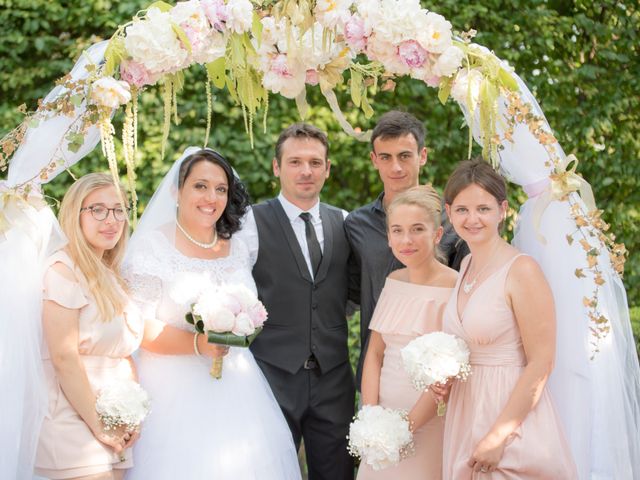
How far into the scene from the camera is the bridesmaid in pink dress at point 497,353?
389 cm

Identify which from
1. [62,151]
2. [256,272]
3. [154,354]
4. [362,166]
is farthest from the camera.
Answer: [362,166]

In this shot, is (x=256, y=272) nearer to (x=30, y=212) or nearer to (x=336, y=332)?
(x=336, y=332)

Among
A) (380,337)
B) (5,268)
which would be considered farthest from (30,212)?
(380,337)

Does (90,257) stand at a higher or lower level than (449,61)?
lower

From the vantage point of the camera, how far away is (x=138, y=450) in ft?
14.3

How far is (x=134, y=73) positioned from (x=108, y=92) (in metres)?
0.20

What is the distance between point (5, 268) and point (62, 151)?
0.58m

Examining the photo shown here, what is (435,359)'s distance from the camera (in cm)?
392

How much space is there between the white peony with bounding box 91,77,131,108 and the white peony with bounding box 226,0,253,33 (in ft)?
1.84

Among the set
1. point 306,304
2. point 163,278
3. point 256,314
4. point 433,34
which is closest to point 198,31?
point 433,34

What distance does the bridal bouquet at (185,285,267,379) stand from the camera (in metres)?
4.18

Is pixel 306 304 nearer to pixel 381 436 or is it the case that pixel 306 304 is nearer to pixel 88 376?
pixel 381 436

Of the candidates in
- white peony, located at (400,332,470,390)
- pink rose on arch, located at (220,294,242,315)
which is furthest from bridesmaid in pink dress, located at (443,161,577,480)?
pink rose on arch, located at (220,294,242,315)

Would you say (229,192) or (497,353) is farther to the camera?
(229,192)
